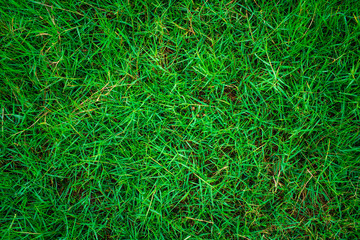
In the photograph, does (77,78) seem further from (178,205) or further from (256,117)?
(256,117)

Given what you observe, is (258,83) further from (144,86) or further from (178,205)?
(178,205)

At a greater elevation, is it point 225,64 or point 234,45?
point 234,45

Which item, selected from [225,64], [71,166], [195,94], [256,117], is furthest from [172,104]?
[71,166]

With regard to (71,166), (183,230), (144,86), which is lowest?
(183,230)

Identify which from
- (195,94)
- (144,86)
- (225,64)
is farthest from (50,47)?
(225,64)

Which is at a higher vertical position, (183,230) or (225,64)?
(225,64)

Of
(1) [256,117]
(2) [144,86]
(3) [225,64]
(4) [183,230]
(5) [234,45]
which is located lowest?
(4) [183,230]
